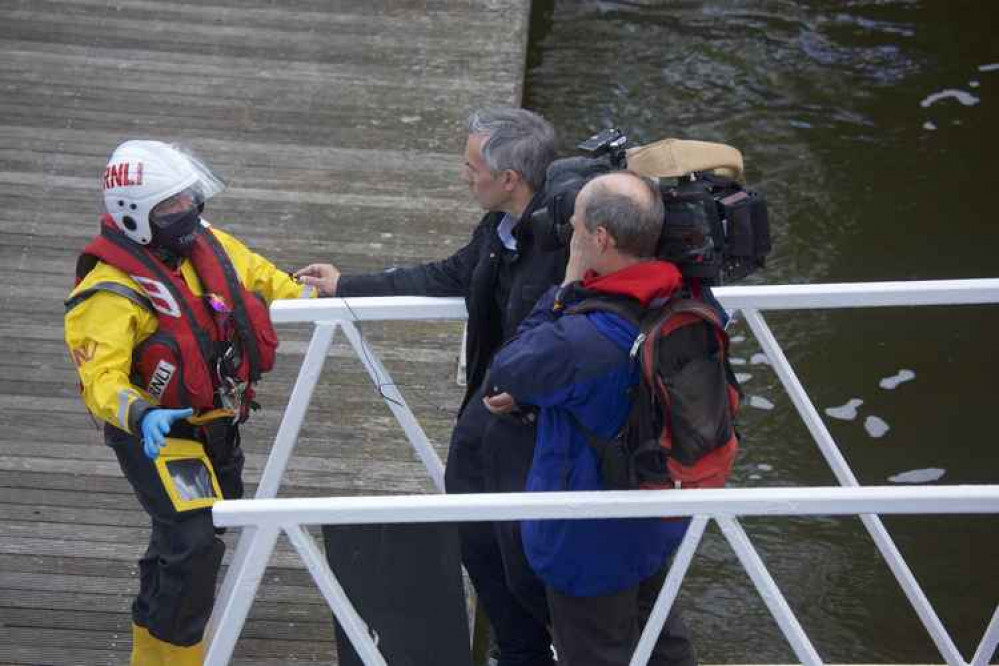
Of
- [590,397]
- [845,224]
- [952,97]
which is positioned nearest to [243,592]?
[590,397]

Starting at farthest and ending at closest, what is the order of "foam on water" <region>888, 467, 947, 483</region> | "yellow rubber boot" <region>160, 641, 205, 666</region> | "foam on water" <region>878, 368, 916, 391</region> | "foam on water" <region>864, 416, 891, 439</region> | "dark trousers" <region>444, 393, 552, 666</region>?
"foam on water" <region>878, 368, 916, 391</region>, "foam on water" <region>864, 416, 891, 439</region>, "foam on water" <region>888, 467, 947, 483</region>, "yellow rubber boot" <region>160, 641, 205, 666</region>, "dark trousers" <region>444, 393, 552, 666</region>

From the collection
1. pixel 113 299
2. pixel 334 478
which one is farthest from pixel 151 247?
pixel 334 478

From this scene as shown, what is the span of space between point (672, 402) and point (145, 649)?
1.86 meters

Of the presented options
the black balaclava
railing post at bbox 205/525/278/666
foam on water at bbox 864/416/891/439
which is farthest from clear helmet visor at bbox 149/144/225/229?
foam on water at bbox 864/416/891/439

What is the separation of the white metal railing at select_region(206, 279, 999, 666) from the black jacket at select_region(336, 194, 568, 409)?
0.08 m

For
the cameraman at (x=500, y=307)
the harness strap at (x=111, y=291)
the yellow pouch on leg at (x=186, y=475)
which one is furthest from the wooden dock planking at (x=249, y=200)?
the harness strap at (x=111, y=291)

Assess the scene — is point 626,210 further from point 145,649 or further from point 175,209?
point 145,649

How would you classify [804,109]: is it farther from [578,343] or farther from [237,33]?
[578,343]

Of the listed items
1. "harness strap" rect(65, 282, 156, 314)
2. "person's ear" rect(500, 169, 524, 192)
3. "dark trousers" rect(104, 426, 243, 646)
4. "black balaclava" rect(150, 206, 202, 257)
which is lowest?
"dark trousers" rect(104, 426, 243, 646)

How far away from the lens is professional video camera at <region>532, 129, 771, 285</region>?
289cm

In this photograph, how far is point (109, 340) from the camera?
345 centimetres

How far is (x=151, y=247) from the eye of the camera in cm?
362

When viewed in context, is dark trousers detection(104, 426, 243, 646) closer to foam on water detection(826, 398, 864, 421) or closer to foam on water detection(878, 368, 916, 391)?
foam on water detection(826, 398, 864, 421)

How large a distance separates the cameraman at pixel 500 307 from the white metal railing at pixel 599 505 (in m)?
0.15
